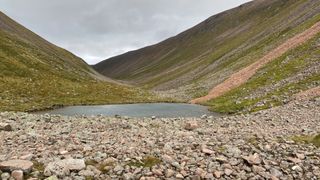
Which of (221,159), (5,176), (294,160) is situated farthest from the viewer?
(294,160)

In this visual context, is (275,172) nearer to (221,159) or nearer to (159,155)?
(221,159)

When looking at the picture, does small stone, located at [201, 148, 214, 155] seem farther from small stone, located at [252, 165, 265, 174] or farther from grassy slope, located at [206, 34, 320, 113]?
grassy slope, located at [206, 34, 320, 113]

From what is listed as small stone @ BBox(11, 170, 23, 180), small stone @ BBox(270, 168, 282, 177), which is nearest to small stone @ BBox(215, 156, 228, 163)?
small stone @ BBox(270, 168, 282, 177)

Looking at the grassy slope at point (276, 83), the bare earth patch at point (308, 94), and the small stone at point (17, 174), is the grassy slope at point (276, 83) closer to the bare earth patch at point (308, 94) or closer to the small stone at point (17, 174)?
the bare earth patch at point (308, 94)

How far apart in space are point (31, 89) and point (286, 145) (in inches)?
2296

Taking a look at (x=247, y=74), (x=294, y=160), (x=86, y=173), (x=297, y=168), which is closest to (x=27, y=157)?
(x=86, y=173)

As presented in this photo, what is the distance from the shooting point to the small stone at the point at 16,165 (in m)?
18.5

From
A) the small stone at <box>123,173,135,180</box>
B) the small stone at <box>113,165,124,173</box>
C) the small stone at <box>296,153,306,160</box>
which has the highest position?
the small stone at <box>113,165,124,173</box>

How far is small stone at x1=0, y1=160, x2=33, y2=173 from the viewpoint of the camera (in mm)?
18516

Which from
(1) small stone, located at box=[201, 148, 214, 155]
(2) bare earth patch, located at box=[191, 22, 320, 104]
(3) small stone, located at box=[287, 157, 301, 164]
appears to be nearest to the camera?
(3) small stone, located at box=[287, 157, 301, 164]

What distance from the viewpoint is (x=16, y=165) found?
18.7m

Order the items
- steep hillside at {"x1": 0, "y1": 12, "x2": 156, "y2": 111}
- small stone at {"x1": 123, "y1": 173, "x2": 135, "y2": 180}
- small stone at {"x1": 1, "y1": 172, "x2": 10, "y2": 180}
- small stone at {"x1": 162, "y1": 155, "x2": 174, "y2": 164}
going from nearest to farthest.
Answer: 1. small stone at {"x1": 1, "y1": 172, "x2": 10, "y2": 180}
2. small stone at {"x1": 123, "y1": 173, "x2": 135, "y2": 180}
3. small stone at {"x1": 162, "y1": 155, "x2": 174, "y2": 164}
4. steep hillside at {"x1": 0, "y1": 12, "x2": 156, "y2": 111}

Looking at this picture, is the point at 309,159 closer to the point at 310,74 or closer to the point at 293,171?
the point at 293,171

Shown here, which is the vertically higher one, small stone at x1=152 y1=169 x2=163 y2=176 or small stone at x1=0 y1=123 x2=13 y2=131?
small stone at x1=0 y1=123 x2=13 y2=131
